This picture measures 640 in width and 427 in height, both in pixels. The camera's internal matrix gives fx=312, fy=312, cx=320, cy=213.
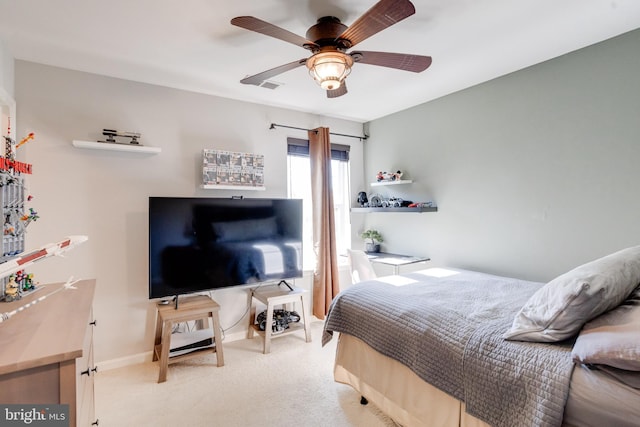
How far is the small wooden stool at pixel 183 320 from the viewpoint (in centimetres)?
248

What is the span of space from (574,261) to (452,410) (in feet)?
5.73

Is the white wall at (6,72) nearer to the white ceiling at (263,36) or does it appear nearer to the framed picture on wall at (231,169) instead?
the white ceiling at (263,36)

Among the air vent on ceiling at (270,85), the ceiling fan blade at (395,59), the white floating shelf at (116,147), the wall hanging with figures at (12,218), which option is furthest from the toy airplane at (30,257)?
the air vent on ceiling at (270,85)

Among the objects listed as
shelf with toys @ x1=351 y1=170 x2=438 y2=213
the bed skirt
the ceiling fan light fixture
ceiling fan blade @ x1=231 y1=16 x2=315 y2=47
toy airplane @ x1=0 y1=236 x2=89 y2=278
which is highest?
ceiling fan blade @ x1=231 y1=16 x2=315 y2=47

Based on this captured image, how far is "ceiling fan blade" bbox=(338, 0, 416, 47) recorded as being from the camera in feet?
4.47

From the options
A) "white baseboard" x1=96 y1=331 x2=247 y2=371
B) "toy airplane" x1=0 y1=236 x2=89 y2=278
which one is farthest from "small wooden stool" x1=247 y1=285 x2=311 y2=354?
"toy airplane" x1=0 y1=236 x2=89 y2=278

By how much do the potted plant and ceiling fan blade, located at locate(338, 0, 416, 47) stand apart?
281 centimetres

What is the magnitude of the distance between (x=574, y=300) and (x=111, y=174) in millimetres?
3283

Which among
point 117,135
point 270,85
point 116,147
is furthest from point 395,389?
point 117,135

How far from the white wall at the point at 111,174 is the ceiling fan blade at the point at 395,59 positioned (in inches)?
73.5

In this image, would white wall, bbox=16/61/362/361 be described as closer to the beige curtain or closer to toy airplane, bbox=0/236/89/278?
the beige curtain

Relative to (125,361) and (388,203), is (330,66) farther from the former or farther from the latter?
(125,361)

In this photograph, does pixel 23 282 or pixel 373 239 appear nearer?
pixel 23 282

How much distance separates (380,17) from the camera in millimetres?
1464
